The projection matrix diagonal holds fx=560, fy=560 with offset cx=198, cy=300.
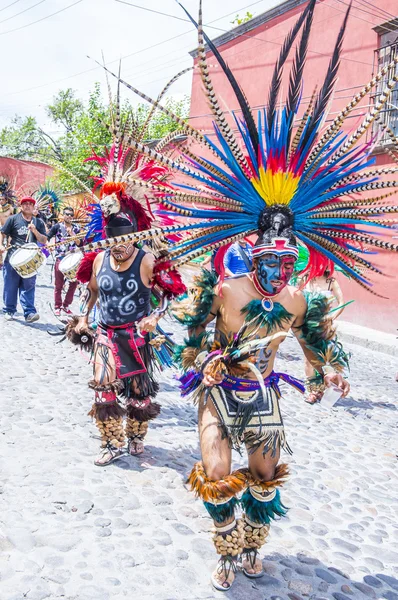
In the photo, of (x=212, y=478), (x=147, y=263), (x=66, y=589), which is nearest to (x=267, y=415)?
(x=212, y=478)

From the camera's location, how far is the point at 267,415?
3066 mm

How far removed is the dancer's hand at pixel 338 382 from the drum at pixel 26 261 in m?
6.83

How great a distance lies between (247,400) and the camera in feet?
9.84

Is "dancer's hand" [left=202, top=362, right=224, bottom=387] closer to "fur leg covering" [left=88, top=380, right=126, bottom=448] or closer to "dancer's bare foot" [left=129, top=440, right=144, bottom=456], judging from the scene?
"fur leg covering" [left=88, top=380, right=126, bottom=448]

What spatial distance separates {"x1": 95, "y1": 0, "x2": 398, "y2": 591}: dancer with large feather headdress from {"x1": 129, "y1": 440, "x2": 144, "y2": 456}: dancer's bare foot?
1507 mm

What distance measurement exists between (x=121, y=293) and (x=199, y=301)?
4.50 ft

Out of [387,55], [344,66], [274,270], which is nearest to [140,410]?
[274,270]

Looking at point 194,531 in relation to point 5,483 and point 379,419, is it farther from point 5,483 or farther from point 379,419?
point 379,419

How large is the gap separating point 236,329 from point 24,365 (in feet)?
14.3

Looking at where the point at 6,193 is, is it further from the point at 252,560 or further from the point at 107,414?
the point at 252,560

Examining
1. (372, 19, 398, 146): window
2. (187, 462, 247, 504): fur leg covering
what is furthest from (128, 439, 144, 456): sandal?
(372, 19, 398, 146): window

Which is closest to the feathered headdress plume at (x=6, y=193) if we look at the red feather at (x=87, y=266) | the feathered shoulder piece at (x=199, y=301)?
the red feather at (x=87, y=266)

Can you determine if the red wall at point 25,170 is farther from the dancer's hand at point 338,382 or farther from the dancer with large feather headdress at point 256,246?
the dancer's hand at point 338,382

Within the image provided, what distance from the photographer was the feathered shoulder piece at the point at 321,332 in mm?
3186
